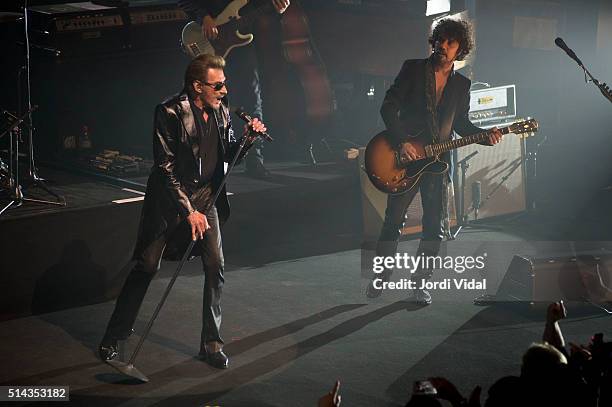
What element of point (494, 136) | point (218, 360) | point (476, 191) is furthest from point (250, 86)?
point (218, 360)

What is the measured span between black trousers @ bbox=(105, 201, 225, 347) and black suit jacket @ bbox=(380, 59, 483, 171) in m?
1.81

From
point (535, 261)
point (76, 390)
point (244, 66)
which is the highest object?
point (244, 66)

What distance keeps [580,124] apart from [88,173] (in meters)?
5.19

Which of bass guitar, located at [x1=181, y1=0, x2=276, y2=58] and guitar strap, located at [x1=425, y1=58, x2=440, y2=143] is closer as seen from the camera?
guitar strap, located at [x1=425, y1=58, x2=440, y2=143]

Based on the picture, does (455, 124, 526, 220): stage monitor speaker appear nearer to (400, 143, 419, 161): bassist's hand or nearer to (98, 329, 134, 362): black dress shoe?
(400, 143, 419, 161): bassist's hand

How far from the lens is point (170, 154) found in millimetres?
6391

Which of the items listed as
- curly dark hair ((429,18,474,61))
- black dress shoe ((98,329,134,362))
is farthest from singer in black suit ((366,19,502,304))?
black dress shoe ((98,329,134,362))

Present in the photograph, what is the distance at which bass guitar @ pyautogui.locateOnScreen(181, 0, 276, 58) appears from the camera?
9.09m

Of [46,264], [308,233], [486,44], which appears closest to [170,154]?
[46,264]

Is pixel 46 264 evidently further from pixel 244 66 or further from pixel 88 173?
pixel 244 66

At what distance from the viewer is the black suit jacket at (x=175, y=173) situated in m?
6.39

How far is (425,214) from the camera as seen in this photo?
7.96 m

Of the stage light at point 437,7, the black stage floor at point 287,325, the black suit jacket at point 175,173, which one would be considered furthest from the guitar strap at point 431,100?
the stage light at point 437,7

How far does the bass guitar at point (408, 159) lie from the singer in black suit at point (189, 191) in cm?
159
